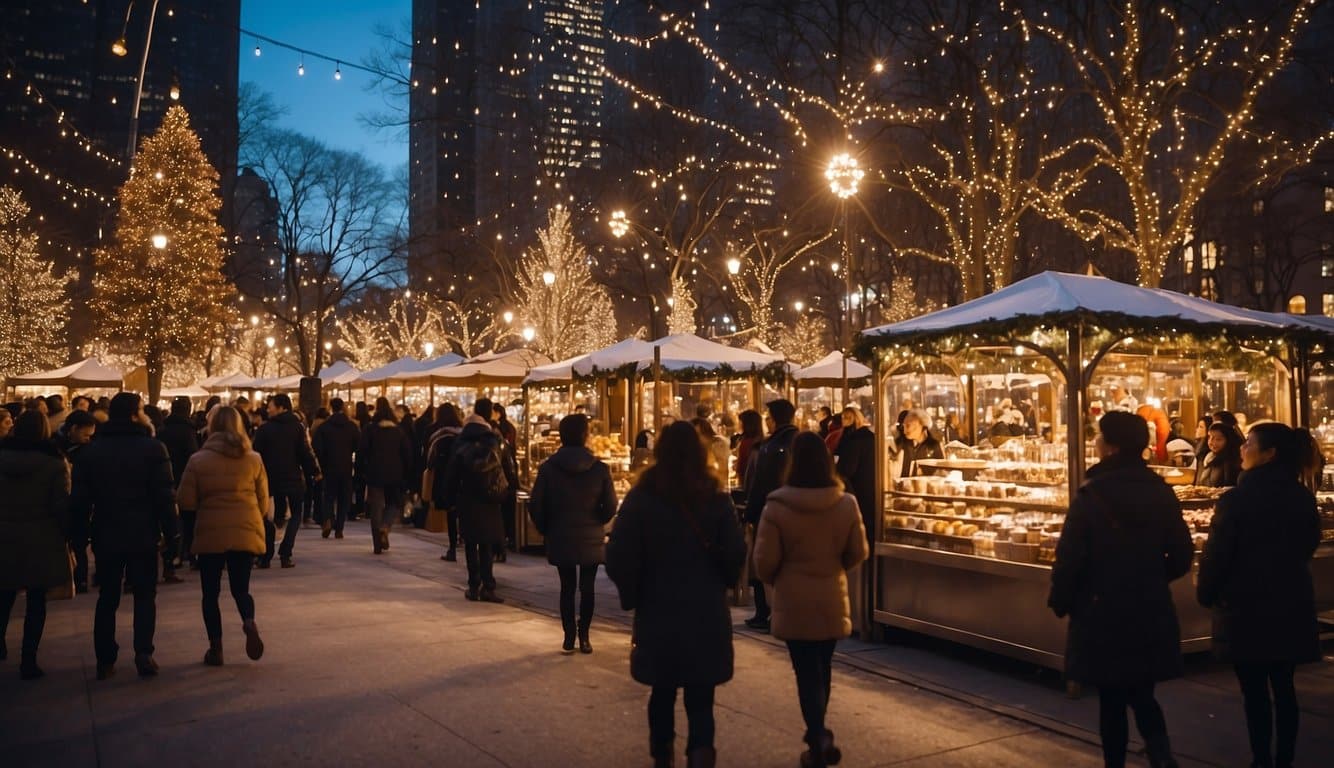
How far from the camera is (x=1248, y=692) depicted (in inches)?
202

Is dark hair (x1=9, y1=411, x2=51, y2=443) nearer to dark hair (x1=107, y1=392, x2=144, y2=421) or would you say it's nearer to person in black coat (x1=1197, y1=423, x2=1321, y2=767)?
dark hair (x1=107, y1=392, x2=144, y2=421)

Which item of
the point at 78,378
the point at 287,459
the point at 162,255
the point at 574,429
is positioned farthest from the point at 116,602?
the point at 162,255

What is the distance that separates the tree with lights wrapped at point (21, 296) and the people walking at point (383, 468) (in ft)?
89.0

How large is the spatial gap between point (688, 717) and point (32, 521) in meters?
4.80

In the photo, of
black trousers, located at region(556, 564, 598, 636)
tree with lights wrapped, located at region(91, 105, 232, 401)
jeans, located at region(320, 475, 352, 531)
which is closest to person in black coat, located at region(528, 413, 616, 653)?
black trousers, located at region(556, 564, 598, 636)

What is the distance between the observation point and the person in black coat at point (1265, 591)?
16.4 feet

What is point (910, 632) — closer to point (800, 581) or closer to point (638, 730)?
point (638, 730)

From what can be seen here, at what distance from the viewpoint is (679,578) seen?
4.59 meters

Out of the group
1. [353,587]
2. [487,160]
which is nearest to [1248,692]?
[353,587]

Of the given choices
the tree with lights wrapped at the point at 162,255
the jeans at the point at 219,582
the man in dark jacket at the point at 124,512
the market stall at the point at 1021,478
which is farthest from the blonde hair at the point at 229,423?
the tree with lights wrapped at the point at 162,255

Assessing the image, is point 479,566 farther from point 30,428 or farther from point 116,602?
point 30,428

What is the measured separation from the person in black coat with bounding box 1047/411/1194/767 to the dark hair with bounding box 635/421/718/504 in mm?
1565

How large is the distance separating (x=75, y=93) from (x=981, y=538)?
8274 centimetres

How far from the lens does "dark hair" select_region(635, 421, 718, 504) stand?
183 inches
